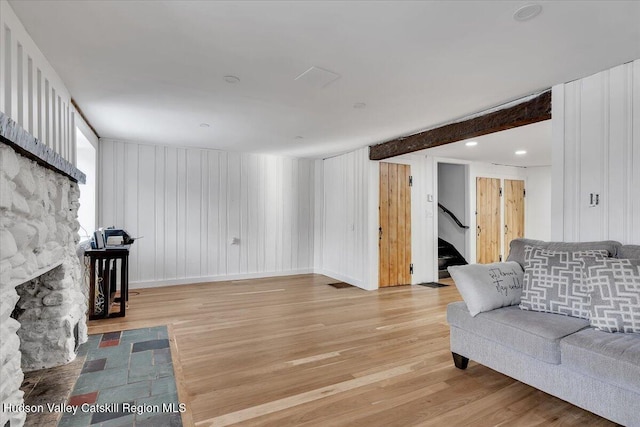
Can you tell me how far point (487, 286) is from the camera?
239 centimetres

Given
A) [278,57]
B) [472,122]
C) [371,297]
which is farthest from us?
[371,297]

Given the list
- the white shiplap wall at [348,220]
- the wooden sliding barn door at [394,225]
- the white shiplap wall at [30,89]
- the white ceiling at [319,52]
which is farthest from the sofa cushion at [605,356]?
the wooden sliding barn door at [394,225]

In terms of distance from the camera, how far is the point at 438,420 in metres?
1.89

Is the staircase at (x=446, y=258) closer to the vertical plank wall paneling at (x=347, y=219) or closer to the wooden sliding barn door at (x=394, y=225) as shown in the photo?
the wooden sliding barn door at (x=394, y=225)

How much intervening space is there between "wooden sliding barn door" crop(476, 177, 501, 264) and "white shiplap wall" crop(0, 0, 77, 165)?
20.7 feet

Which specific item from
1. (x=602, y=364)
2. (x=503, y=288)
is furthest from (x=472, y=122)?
(x=602, y=364)

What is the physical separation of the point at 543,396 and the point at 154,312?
3775 millimetres

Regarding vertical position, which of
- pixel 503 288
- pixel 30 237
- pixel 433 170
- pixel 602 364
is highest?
pixel 433 170

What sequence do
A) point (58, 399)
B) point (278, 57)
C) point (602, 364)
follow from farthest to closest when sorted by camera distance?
point (278, 57), point (58, 399), point (602, 364)

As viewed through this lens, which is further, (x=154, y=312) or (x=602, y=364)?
(x=154, y=312)

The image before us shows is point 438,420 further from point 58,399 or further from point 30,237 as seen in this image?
point 30,237

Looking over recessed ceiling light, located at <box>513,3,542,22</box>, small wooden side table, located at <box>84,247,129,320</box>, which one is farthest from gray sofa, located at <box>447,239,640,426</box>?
small wooden side table, located at <box>84,247,129,320</box>

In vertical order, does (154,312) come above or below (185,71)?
below

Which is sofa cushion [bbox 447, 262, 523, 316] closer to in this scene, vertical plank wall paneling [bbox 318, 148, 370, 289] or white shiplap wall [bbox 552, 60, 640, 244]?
white shiplap wall [bbox 552, 60, 640, 244]
